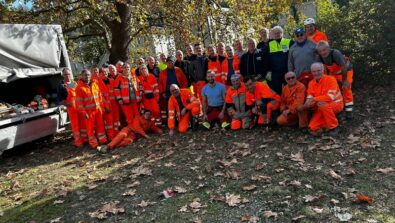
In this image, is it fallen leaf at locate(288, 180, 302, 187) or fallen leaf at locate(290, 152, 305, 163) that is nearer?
fallen leaf at locate(288, 180, 302, 187)

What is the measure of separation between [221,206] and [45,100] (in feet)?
21.9

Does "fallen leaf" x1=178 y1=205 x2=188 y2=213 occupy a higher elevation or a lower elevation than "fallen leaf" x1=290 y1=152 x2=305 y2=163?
lower

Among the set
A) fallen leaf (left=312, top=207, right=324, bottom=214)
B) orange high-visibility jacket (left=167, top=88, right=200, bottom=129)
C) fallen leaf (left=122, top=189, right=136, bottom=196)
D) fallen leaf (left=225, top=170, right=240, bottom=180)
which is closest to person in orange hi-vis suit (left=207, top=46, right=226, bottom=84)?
orange high-visibility jacket (left=167, top=88, right=200, bottom=129)

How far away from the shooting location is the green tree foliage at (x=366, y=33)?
9.41 meters

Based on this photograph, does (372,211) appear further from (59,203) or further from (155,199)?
(59,203)

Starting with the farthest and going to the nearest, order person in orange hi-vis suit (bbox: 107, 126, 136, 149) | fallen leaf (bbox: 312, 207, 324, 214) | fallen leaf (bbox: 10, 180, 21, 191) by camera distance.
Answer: person in orange hi-vis suit (bbox: 107, 126, 136, 149)
fallen leaf (bbox: 10, 180, 21, 191)
fallen leaf (bbox: 312, 207, 324, 214)

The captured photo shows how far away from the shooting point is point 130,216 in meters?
4.91

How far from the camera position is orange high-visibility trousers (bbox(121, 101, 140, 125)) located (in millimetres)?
9570

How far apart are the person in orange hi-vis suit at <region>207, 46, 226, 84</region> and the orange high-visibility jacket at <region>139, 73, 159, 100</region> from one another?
1404 millimetres

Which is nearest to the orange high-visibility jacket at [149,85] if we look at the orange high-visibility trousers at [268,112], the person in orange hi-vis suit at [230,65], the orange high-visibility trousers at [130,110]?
the orange high-visibility trousers at [130,110]

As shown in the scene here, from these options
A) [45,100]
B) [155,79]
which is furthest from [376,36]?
[45,100]

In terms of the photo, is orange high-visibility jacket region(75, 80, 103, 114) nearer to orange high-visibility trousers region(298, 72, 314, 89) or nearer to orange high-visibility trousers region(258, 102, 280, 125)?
orange high-visibility trousers region(258, 102, 280, 125)

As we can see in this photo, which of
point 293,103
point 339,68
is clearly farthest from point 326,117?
point 339,68

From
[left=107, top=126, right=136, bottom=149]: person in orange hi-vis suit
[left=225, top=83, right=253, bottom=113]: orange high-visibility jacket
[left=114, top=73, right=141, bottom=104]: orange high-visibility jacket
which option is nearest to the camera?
[left=225, top=83, right=253, bottom=113]: orange high-visibility jacket
